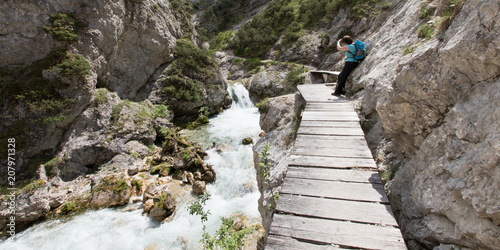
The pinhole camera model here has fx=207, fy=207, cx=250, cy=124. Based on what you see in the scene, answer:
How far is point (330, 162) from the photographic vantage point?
128 inches

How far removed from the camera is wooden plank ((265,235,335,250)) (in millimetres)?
2131

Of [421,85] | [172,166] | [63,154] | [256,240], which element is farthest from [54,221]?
[421,85]

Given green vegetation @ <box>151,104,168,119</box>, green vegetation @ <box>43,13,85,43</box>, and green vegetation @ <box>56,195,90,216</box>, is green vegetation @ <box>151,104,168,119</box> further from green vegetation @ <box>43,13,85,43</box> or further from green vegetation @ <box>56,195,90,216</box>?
green vegetation @ <box>56,195,90,216</box>

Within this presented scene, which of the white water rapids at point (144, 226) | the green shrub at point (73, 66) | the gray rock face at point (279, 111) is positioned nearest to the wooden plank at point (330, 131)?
the gray rock face at point (279, 111)

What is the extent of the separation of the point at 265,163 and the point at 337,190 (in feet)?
6.79

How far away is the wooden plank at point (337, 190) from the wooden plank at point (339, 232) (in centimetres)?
39

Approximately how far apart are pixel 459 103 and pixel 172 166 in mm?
9423

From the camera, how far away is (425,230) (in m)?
2.16

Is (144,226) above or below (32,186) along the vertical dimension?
below

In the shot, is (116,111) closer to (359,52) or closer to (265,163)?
(265,163)

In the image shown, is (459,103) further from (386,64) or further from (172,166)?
(172,166)

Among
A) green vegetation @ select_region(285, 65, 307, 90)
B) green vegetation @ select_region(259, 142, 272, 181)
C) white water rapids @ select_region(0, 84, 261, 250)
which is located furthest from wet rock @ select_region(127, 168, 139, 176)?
green vegetation @ select_region(285, 65, 307, 90)

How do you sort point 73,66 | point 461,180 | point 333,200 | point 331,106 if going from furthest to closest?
point 73,66 < point 331,106 < point 333,200 < point 461,180

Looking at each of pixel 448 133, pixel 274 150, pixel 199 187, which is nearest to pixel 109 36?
pixel 199 187
